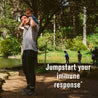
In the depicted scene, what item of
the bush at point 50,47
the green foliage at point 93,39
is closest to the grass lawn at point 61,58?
the bush at point 50,47

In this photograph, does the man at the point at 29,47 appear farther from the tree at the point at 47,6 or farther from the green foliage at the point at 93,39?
the green foliage at the point at 93,39

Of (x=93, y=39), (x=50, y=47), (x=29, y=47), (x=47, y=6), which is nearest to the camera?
(x=29, y=47)

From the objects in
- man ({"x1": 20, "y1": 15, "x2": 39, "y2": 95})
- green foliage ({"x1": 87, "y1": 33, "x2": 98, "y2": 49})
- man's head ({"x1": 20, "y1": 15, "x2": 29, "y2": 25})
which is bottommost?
man ({"x1": 20, "y1": 15, "x2": 39, "y2": 95})

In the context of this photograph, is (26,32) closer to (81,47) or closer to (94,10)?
(94,10)

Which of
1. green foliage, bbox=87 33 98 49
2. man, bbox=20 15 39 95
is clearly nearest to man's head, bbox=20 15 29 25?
man, bbox=20 15 39 95

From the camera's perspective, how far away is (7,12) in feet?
114

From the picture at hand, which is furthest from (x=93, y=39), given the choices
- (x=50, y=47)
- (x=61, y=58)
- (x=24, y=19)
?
(x=24, y=19)

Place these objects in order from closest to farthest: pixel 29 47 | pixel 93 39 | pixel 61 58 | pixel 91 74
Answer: pixel 29 47 < pixel 91 74 < pixel 61 58 < pixel 93 39

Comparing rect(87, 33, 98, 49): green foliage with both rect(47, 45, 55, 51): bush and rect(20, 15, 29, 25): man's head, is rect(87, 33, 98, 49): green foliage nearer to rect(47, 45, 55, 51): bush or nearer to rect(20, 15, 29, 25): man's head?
rect(47, 45, 55, 51): bush

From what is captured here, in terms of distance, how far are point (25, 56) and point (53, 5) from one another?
8480 millimetres

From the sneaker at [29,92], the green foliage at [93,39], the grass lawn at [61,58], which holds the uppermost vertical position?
the green foliage at [93,39]

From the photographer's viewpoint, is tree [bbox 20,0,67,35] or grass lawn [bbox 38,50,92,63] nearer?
tree [bbox 20,0,67,35]

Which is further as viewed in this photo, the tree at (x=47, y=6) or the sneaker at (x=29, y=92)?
the tree at (x=47, y=6)

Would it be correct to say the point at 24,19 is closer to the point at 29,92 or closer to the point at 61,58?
the point at 29,92
